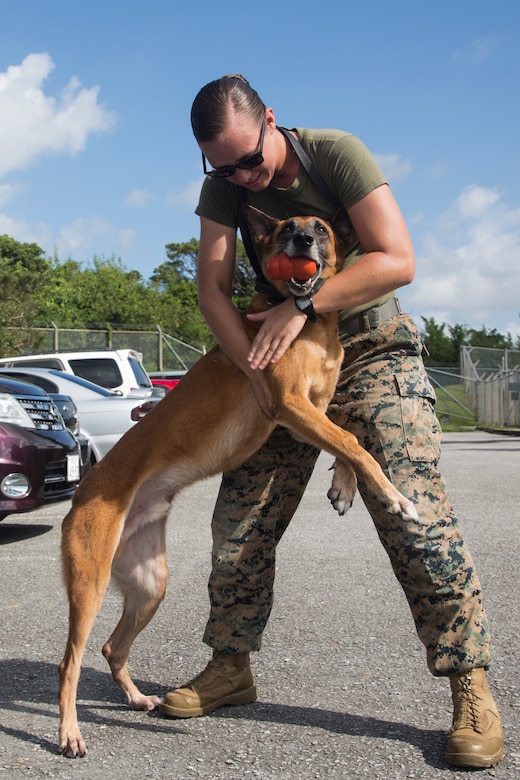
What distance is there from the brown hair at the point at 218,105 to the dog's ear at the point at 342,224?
0.46 m

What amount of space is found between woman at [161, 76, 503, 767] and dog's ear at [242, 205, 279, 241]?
2.8 inches

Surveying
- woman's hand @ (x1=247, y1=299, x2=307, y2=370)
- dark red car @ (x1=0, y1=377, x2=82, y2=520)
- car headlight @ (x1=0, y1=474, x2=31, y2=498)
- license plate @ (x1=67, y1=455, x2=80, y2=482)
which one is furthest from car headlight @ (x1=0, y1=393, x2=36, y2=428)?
woman's hand @ (x1=247, y1=299, x2=307, y2=370)

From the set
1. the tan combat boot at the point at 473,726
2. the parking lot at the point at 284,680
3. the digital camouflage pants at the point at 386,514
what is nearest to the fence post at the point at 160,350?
Result: the parking lot at the point at 284,680

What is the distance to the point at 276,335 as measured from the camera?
10.2ft

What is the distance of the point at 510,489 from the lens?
959 centimetres

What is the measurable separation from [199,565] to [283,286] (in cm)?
300

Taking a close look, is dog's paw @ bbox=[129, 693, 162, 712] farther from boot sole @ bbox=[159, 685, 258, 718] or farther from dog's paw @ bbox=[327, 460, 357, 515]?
dog's paw @ bbox=[327, 460, 357, 515]

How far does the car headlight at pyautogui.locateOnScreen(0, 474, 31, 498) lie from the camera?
22.2 feet

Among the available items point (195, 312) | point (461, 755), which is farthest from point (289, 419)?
point (195, 312)

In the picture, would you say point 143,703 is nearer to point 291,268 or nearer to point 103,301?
point 291,268

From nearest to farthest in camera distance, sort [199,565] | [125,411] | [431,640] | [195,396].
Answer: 1. [431,640]
2. [195,396]
3. [199,565]
4. [125,411]

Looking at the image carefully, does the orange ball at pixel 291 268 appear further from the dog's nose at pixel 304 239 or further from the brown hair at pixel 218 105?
the brown hair at pixel 218 105

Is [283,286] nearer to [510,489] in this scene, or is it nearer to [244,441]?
[244,441]

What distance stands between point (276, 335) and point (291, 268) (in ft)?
0.85
